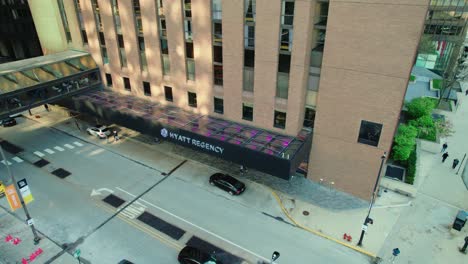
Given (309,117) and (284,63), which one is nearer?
(284,63)

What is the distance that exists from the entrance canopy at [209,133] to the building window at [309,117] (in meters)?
0.64

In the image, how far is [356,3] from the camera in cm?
2011

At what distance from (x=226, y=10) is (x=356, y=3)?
378 inches

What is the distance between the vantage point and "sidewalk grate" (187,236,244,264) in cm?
2036

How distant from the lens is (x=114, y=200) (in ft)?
83.0

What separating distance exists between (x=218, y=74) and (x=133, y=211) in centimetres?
1349

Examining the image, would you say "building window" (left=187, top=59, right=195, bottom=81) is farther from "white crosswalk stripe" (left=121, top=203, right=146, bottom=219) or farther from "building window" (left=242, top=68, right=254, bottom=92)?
"white crosswalk stripe" (left=121, top=203, right=146, bottom=219)

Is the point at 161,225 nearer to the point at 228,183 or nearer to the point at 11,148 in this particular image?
the point at 228,183

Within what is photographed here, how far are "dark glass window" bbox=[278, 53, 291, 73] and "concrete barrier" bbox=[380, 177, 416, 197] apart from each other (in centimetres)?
A: 1332

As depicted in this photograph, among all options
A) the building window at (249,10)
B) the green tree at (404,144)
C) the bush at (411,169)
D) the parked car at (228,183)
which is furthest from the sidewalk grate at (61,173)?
the green tree at (404,144)

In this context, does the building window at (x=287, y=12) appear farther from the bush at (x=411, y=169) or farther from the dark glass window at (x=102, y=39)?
the dark glass window at (x=102, y=39)

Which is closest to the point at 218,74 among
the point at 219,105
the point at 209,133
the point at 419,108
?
the point at 219,105

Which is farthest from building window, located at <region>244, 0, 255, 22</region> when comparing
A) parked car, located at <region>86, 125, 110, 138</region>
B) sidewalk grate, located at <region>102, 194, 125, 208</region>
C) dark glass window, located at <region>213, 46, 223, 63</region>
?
parked car, located at <region>86, 125, 110, 138</region>

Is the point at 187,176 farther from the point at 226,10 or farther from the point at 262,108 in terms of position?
the point at 226,10
